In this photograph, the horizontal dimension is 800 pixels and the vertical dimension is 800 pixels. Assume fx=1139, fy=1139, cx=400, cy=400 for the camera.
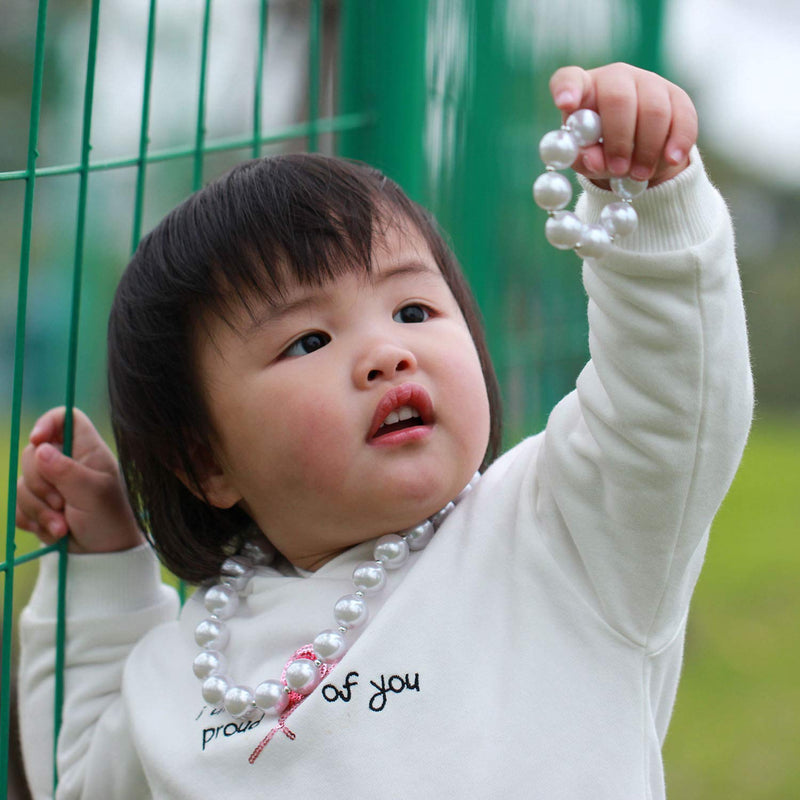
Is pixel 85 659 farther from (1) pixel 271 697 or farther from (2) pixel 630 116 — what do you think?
(2) pixel 630 116

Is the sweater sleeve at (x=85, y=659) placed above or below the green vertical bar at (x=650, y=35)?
below

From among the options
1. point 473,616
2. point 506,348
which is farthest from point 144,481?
point 506,348

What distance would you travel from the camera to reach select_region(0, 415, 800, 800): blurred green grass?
2.52m

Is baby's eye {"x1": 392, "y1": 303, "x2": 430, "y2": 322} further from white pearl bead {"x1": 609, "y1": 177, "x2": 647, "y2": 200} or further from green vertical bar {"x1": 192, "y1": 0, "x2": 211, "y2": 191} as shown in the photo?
green vertical bar {"x1": 192, "y1": 0, "x2": 211, "y2": 191}

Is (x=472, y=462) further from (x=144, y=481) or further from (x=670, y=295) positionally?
(x=144, y=481)

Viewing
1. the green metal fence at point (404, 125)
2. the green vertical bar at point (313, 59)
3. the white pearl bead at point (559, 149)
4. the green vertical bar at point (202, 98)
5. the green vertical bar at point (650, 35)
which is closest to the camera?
the white pearl bead at point (559, 149)

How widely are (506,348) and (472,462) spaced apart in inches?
51.4

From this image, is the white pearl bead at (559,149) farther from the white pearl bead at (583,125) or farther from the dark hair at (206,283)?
the dark hair at (206,283)

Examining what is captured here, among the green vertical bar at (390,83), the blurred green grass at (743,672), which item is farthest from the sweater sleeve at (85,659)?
the blurred green grass at (743,672)

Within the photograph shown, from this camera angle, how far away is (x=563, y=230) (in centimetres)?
73

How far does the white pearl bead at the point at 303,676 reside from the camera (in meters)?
0.96

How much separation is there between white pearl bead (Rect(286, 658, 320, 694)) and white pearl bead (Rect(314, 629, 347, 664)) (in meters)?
0.01

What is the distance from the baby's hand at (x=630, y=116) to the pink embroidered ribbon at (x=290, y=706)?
1.56 feet

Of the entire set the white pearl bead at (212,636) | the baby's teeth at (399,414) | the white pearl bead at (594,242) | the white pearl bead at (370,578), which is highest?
the white pearl bead at (594,242)
